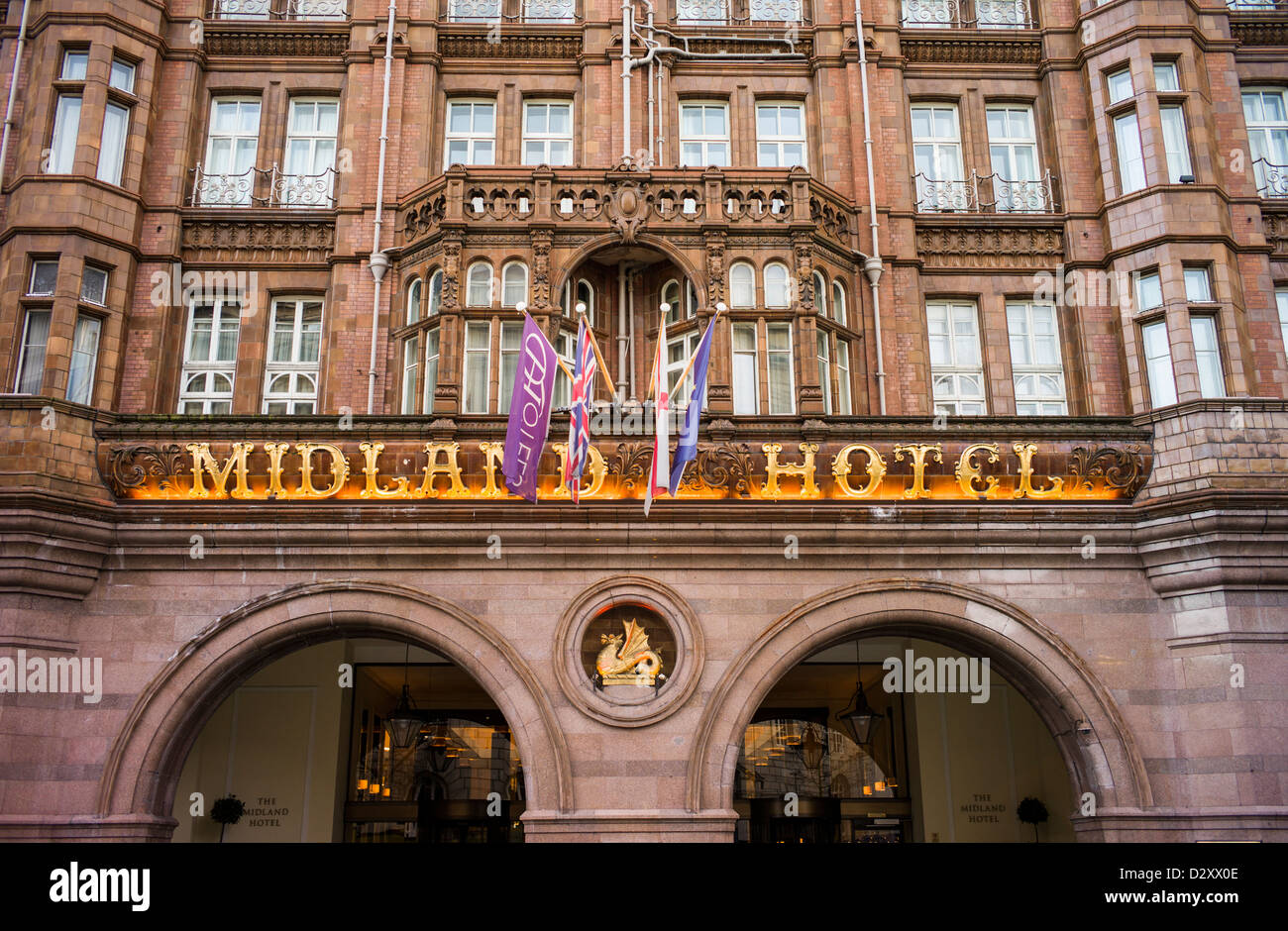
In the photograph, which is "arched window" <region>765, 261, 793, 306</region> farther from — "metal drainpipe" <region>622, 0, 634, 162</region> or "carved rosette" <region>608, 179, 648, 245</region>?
"metal drainpipe" <region>622, 0, 634, 162</region>

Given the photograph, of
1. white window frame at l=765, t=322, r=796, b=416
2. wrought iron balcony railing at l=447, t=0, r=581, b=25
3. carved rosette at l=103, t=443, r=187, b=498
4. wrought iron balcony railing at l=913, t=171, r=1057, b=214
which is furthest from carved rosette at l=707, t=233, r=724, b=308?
carved rosette at l=103, t=443, r=187, b=498

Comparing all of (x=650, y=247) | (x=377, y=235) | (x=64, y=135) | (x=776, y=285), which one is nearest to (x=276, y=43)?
(x=64, y=135)

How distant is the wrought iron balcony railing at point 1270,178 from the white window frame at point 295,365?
59.3ft

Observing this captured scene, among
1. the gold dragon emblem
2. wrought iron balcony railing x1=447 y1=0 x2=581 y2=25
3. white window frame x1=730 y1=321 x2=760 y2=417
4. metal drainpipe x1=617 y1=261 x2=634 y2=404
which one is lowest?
the gold dragon emblem

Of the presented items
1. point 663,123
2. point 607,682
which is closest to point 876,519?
point 607,682

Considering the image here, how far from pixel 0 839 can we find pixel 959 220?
739 inches

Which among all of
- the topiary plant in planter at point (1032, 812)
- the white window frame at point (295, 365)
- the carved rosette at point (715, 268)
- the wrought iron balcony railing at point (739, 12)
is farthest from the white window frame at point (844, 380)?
the white window frame at point (295, 365)

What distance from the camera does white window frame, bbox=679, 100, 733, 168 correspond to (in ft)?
71.5

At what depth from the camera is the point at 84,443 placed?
16594 millimetres

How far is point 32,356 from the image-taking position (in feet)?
61.7

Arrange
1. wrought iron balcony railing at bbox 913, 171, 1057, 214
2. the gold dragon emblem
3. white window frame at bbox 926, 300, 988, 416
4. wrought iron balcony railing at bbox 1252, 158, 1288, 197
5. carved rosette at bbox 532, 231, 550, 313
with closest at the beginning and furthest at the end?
1. the gold dragon emblem
2. carved rosette at bbox 532, 231, 550, 313
3. white window frame at bbox 926, 300, 988, 416
4. wrought iron balcony railing at bbox 1252, 158, 1288, 197
5. wrought iron balcony railing at bbox 913, 171, 1057, 214

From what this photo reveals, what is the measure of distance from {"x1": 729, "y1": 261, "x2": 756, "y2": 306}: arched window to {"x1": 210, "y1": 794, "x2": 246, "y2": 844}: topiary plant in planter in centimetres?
1258

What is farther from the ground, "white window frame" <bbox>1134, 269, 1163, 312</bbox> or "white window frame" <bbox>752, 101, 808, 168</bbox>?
"white window frame" <bbox>752, 101, 808, 168</bbox>

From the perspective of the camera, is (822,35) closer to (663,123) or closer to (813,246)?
(663,123)
